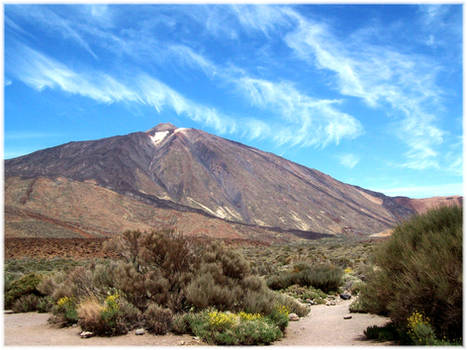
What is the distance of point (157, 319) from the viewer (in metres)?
7.89

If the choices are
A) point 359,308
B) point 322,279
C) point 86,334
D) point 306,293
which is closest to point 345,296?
point 306,293

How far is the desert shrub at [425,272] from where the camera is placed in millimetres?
5941

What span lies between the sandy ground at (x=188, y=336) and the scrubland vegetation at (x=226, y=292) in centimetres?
25

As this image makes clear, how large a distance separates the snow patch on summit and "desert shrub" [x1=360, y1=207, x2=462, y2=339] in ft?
546

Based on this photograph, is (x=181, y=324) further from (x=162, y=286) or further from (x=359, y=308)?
(x=359, y=308)

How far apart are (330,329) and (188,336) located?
3.00 metres

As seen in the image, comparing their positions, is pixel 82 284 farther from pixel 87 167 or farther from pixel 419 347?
pixel 87 167

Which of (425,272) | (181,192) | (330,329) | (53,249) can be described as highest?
(181,192)

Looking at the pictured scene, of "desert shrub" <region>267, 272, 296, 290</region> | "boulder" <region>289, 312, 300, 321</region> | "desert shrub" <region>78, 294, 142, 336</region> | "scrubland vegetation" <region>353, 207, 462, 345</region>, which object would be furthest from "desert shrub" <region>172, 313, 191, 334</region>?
"desert shrub" <region>267, 272, 296, 290</region>

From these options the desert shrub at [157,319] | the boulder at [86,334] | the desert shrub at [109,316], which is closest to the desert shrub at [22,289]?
the desert shrub at [109,316]

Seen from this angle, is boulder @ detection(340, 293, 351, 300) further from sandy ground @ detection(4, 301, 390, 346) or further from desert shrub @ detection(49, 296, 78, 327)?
desert shrub @ detection(49, 296, 78, 327)

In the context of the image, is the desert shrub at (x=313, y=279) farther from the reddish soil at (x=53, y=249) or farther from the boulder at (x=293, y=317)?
the reddish soil at (x=53, y=249)

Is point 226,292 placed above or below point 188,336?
above

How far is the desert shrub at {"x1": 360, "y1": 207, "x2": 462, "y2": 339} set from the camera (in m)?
5.94
